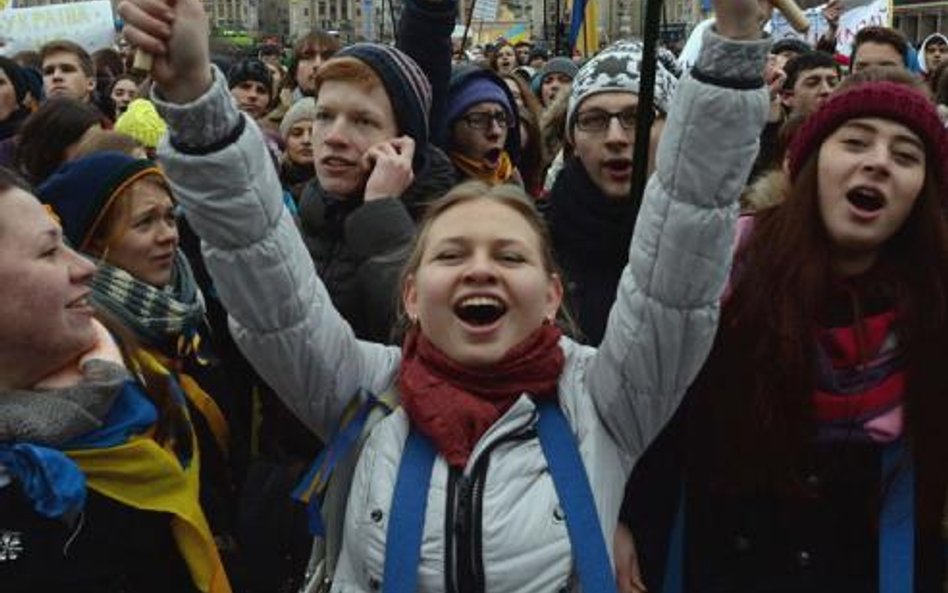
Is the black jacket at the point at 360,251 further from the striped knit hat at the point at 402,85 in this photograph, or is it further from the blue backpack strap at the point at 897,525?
the blue backpack strap at the point at 897,525

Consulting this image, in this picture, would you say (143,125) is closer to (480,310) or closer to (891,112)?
(480,310)

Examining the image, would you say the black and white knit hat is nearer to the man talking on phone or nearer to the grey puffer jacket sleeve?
the man talking on phone

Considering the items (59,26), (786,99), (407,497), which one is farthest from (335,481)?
(59,26)

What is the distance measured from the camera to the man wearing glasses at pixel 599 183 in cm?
266

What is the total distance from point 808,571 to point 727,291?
572 millimetres

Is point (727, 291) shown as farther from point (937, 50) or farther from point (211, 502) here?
point (937, 50)

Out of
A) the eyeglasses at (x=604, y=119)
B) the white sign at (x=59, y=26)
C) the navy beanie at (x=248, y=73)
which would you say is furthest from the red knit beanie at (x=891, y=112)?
the white sign at (x=59, y=26)

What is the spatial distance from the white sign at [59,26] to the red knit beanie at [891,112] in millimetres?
10486

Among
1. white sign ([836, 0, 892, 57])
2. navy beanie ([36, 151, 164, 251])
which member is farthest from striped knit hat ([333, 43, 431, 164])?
white sign ([836, 0, 892, 57])

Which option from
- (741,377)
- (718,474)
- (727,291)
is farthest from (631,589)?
(727,291)

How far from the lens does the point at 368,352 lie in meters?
2.11

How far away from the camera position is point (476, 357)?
1.96 metres

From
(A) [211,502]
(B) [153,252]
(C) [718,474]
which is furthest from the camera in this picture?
(B) [153,252]

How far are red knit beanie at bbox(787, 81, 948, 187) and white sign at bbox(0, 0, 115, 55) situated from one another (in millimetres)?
10486
